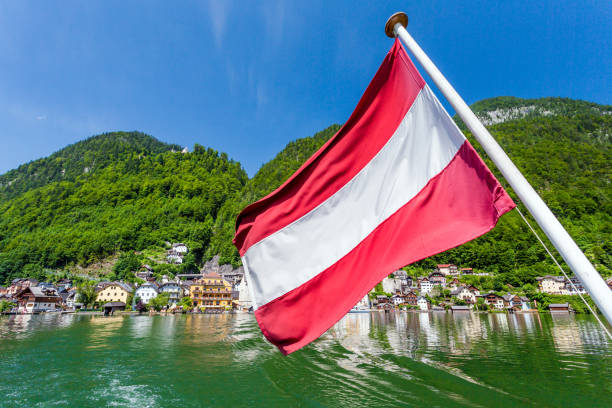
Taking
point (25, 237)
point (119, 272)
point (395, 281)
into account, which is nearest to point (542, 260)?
point (395, 281)

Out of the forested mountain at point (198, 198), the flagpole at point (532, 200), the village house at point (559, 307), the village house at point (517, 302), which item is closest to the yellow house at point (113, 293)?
the forested mountain at point (198, 198)

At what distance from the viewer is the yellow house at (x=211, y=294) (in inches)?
2253

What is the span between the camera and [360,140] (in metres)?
3.25

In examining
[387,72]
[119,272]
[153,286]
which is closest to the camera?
[387,72]

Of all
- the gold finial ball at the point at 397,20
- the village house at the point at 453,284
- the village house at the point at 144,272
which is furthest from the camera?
the village house at the point at 144,272

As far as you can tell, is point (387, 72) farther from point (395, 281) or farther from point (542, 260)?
point (542, 260)

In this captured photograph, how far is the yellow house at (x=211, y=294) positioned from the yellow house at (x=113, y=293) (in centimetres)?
1233

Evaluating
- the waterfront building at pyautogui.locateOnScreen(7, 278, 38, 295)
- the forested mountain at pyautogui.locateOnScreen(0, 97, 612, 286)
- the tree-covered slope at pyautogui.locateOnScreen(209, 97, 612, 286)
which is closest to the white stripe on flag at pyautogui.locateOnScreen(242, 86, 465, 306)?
the forested mountain at pyautogui.locateOnScreen(0, 97, 612, 286)

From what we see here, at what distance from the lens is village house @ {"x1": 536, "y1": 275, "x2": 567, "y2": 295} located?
58250mm

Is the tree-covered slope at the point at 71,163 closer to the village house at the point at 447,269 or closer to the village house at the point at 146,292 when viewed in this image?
the village house at the point at 146,292

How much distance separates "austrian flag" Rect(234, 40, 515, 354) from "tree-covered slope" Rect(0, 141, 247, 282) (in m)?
89.7

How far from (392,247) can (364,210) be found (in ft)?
1.62

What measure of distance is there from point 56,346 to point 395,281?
231ft

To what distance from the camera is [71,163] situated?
13600 cm
